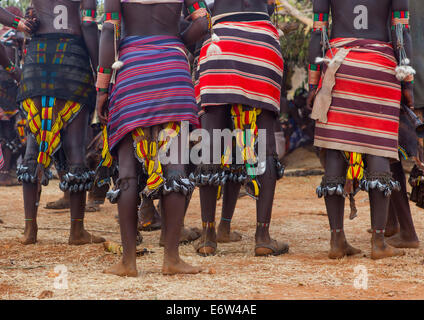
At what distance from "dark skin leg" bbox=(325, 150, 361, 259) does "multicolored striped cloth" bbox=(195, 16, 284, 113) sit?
625 millimetres

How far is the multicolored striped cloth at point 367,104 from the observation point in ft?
13.0

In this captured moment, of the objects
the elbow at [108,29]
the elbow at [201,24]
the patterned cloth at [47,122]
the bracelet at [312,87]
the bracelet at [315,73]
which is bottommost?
the patterned cloth at [47,122]

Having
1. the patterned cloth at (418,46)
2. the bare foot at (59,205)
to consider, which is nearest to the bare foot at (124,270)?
the patterned cloth at (418,46)

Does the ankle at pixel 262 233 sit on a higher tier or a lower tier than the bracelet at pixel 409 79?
lower

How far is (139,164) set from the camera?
3514 millimetres

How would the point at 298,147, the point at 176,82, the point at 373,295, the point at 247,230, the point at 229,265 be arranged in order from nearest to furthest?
the point at 373,295
the point at 176,82
the point at 229,265
the point at 247,230
the point at 298,147

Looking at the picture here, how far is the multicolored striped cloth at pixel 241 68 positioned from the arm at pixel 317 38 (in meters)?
0.31

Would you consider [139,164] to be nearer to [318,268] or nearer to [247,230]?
[318,268]

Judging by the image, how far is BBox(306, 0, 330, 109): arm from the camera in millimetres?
4102

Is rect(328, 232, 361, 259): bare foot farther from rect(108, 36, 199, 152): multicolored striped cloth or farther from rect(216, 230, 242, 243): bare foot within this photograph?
rect(108, 36, 199, 152): multicolored striped cloth

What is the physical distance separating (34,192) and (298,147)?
23.9ft

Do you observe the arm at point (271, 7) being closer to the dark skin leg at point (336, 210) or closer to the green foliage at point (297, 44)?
the dark skin leg at point (336, 210)

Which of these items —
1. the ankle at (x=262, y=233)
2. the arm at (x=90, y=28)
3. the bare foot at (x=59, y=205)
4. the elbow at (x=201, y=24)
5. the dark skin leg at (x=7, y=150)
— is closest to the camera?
the elbow at (x=201, y=24)

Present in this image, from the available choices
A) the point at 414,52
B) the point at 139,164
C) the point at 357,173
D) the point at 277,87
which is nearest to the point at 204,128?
the point at 277,87
